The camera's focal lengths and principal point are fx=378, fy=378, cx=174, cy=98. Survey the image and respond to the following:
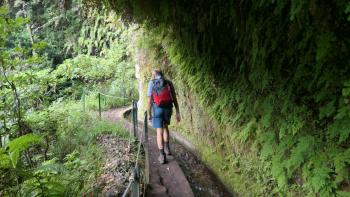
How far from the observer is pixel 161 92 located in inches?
324

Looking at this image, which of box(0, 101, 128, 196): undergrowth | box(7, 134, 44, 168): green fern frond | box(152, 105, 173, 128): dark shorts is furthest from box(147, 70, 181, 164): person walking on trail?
box(7, 134, 44, 168): green fern frond

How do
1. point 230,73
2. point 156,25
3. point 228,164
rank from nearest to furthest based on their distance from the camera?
1. point 230,73
2. point 228,164
3. point 156,25

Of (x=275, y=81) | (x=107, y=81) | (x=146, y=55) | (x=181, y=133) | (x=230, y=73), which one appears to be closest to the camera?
(x=275, y=81)

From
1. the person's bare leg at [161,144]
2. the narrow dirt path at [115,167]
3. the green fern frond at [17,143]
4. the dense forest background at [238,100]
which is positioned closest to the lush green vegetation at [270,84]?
the dense forest background at [238,100]

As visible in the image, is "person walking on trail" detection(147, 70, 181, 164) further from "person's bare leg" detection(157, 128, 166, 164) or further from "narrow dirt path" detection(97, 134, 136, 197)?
"narrow dirt path" detection(97, 134, 136, 197)

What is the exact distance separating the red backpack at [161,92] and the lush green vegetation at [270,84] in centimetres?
94

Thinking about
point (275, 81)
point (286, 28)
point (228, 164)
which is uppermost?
point (286, 28)

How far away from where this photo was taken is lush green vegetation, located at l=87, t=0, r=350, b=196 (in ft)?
14.2

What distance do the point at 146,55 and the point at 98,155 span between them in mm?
6477

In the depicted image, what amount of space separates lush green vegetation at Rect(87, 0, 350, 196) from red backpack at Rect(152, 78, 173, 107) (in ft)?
3.08

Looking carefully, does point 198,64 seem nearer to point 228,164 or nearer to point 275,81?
point 228,164

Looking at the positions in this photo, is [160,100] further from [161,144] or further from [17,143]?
[17,143]

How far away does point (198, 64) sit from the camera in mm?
8672

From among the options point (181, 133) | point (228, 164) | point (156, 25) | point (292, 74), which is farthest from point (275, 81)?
point (181, 133)
